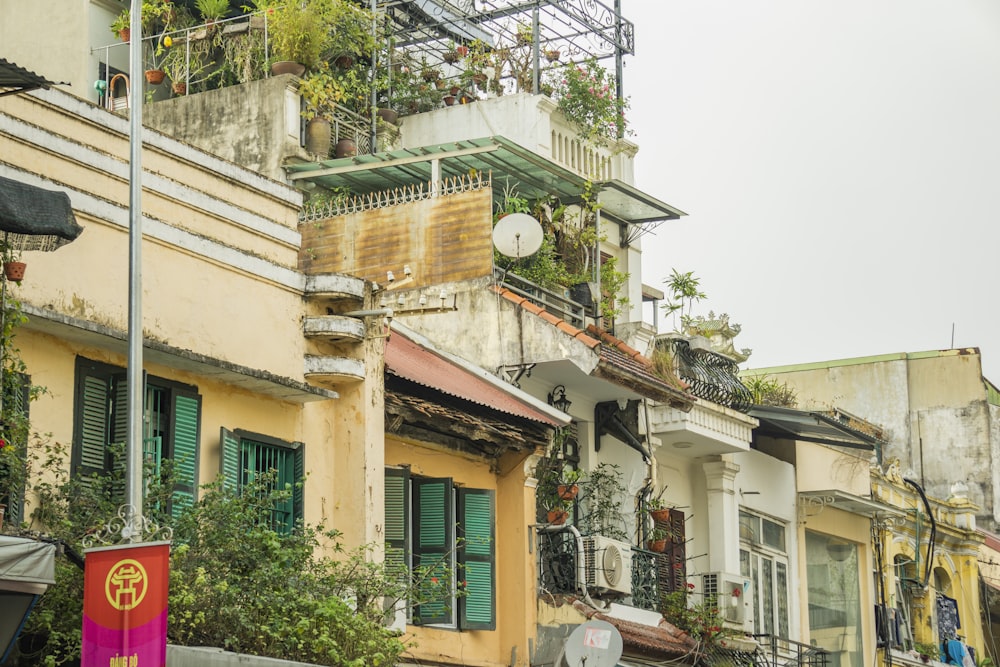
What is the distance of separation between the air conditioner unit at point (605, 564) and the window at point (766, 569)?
5.42 m

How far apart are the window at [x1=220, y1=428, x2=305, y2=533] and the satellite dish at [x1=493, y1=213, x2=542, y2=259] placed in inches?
236

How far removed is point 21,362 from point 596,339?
9.43 metres

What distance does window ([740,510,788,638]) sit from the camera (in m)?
26.0

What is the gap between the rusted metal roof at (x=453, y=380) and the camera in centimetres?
1847

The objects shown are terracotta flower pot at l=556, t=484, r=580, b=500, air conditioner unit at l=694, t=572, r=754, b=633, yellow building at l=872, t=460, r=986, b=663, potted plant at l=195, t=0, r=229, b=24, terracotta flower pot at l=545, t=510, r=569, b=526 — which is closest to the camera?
terracotta flower pot at l=545, t=510, r=569, b=526

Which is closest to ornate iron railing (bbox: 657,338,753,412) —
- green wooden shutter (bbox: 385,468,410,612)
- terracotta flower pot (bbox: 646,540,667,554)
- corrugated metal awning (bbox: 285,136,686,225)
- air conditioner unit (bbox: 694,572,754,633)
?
terracotta flower pot (bbox: 646,540,667,554)

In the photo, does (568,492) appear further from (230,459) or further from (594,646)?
(230,459)

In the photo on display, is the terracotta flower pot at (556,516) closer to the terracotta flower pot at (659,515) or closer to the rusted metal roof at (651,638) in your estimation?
the rusted metal roof at (651,638)

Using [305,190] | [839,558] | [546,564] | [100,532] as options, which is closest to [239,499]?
[100,532]

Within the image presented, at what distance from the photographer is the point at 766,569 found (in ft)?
87.5

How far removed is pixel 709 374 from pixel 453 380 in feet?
20.2

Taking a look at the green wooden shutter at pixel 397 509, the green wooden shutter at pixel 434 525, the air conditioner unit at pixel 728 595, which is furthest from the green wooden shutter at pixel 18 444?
the air conditioner unit at pixel 728 595

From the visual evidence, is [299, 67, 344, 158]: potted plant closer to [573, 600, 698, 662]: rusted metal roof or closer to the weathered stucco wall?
the weathered stucco wall

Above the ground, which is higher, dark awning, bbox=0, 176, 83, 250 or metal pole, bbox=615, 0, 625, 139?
metal pole, bbox=615, 0, 625, 139
